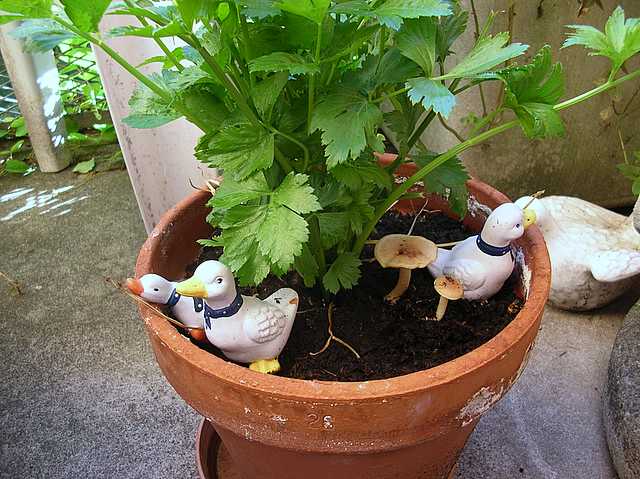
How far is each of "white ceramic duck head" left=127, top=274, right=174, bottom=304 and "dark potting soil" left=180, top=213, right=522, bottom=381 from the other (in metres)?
0.08

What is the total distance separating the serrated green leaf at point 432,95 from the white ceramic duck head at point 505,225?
8.4 inches

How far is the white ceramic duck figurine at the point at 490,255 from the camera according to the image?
0.71 meters

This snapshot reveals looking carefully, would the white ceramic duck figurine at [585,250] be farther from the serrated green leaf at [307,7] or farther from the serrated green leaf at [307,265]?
the serrated green leaf at [307,7]

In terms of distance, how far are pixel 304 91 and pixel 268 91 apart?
0.08 m

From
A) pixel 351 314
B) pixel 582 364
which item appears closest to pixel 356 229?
pixel 351 314

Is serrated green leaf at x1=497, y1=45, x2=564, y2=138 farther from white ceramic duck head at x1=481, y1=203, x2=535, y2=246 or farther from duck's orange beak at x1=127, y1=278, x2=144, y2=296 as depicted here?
duck's orange beak at x1=127, y1=278, x2=144, y2=296

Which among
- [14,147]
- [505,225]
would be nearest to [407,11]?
[505,225]

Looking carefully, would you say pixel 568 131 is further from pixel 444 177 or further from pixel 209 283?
pixel 209 283

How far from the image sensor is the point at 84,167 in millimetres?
1768

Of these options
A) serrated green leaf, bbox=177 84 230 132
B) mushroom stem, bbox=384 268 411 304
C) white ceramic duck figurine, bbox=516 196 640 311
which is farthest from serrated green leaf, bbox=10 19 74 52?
white ceramic duck figurine, bbox=516 196 640 311

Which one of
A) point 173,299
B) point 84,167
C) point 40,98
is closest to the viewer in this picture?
point 173,299

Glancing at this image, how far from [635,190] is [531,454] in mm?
575

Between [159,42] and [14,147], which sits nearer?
[159,42]

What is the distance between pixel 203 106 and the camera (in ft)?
2.17
